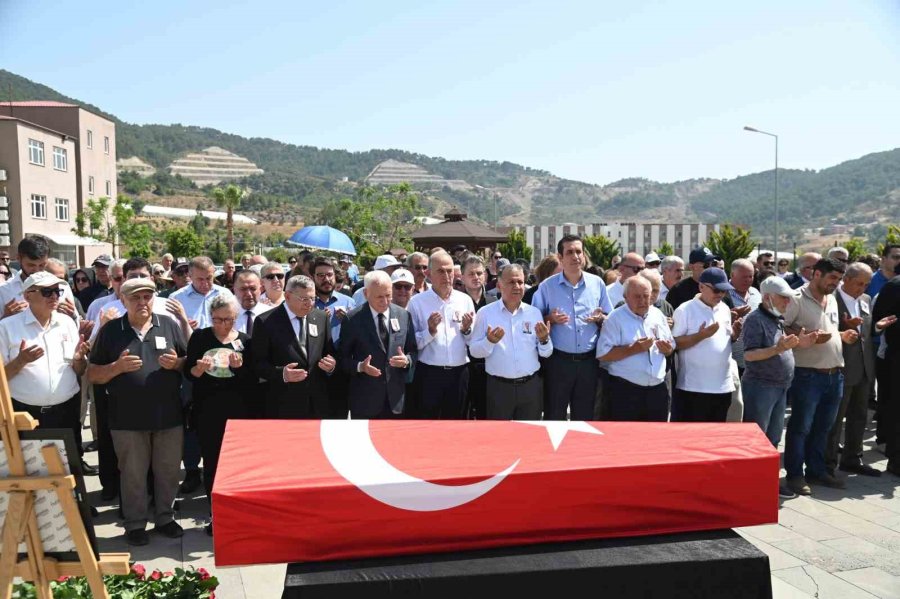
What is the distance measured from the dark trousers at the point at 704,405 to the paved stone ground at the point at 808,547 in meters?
0.94

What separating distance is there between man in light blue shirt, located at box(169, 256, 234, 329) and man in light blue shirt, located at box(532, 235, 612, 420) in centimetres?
340

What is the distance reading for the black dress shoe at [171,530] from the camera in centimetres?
536

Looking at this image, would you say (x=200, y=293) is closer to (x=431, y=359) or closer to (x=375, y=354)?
(x=375, y=354)

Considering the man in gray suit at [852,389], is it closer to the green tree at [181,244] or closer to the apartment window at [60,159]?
the green tree at [181,244]

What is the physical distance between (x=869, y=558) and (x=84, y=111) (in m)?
60.3

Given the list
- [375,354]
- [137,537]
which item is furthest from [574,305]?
[137,537]

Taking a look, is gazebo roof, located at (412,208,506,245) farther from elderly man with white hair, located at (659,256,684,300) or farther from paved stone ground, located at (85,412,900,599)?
paved stone ground, located at (85,412,900,599)

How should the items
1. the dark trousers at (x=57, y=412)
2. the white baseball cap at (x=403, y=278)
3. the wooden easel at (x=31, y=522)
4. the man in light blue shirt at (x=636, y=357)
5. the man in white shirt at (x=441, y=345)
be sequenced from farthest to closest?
the white baseball cap at (x=403, y=278)
the man in white shirt at (x=441, y=345)
the man in light blue shirt at (x=636, y=357)
the dark trousers at (x=57, y=412)
the wooden easel at (x=31, y=522)

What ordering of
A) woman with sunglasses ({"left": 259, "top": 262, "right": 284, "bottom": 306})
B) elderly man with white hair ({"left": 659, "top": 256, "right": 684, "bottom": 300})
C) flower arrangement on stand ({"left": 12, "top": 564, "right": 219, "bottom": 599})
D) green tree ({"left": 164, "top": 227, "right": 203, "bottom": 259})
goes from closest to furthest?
flower arrangement on stand ({"left": 12, "top": 564, "right": 219, "bottom": 599}) < woman with sunglasses ({"left": 259, "top": 262, "right": 284, "bottom": 306}) < elderly man with white hair ({"left": 659, "top": 256, "right": 684, "bottom": 300}) < green tree ({"left": 164, "top": 227, "right": 203, "bottom": 259})

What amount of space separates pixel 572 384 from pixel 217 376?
9.79ft

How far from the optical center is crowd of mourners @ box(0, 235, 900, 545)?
5.20 m

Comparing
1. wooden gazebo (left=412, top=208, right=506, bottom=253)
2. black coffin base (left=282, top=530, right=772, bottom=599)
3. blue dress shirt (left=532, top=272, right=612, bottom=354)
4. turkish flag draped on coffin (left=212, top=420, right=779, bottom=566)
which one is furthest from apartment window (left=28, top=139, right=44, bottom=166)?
black coffin base (left=282, top=530, right=772, bottom=599)

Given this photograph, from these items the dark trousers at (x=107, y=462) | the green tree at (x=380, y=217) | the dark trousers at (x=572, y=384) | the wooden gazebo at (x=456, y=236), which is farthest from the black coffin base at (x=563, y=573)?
the green tree at (x=380, y=217)

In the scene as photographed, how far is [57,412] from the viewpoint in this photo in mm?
5250
